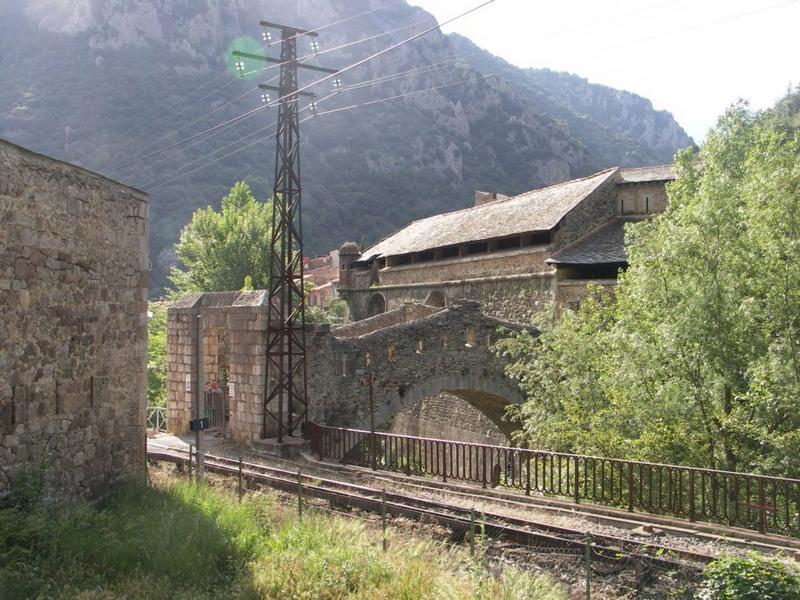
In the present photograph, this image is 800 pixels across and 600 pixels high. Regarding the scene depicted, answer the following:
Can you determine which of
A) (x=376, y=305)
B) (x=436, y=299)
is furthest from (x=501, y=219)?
(x=376, y=305)

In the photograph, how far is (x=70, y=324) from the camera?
9.27m

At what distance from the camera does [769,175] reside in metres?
16.1

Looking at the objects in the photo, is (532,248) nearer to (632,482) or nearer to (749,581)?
Answer: (632,482)

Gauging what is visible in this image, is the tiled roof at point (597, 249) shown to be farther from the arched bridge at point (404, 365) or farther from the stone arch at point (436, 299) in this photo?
the stone arch at point (436, 299)

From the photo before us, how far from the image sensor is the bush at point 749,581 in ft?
22.9

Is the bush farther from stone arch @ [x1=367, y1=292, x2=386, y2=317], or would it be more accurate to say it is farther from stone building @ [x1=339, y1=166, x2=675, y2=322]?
stone arch @ [x1=367, y1=292, x2=386, y2=317]

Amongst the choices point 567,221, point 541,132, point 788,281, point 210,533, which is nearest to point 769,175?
point 788,281

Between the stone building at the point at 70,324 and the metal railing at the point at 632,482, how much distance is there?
6493 mm

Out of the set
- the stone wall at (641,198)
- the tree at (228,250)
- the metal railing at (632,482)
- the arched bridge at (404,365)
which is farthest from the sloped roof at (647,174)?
the tree at (228,250)

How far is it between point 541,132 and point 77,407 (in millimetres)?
110126

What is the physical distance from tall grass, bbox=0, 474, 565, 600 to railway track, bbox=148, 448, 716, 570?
1037 mm

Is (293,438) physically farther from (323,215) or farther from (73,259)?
(323,215)

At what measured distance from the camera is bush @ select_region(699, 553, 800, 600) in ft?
22.9

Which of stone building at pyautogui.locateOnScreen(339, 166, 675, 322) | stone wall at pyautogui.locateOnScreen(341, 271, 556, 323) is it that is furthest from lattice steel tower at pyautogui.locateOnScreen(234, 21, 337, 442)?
stone building at pyautogui.locateOnScreen(339, 166, 675, 322)
